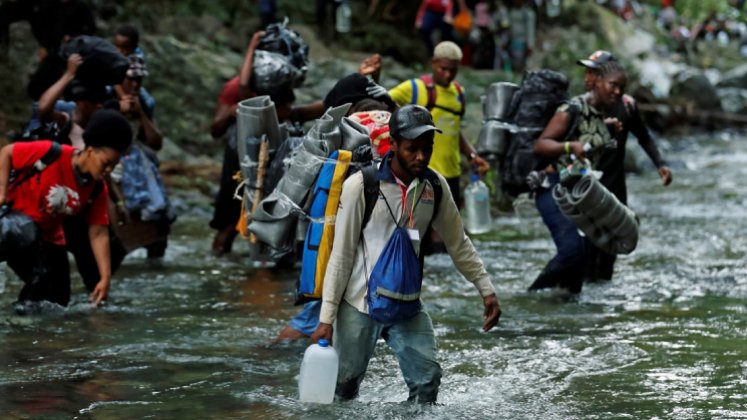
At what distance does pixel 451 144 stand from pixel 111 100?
2.91 meters

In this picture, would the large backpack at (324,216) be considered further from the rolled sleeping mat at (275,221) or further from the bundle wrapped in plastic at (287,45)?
the bundle wrapped in plastic at (287,45)

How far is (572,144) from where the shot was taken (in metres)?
9.20

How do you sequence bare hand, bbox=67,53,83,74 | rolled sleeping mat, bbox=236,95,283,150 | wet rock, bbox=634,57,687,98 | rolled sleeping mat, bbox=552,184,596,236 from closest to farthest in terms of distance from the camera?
rolled sleeping mat, bbox=236,95,283,150 < bare hand, bbox=67,53,83,74 < rolled sleeping mat, bbox=552,184,596,236 < wet rock, bbox=634,57,687,98

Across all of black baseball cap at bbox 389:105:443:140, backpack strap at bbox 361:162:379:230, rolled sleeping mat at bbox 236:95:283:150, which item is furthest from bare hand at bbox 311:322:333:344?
rolled sleeping mat at bbox 236:95:283:150

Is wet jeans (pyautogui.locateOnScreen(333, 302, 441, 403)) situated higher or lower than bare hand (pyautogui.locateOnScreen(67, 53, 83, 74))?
lower

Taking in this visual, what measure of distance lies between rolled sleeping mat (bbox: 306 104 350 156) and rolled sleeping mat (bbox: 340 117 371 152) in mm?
51

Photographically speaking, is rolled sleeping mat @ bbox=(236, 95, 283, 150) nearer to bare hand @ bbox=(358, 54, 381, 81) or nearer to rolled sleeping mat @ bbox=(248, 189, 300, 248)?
bare hand @ bbox=(358, 54, 381, 81)

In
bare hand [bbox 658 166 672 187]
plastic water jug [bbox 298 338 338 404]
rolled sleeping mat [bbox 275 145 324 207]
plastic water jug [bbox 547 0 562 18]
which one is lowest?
plastic water jug [bbox 298 338 338 404]

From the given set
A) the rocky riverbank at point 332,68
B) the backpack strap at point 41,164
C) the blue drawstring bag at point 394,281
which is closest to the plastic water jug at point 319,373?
the blue drawstring bag at point 394,281

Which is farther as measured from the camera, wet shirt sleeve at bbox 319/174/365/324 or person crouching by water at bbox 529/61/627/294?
person crouching by water at bbox 529/61/627/294

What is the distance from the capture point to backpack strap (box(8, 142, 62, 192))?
26.4 ft

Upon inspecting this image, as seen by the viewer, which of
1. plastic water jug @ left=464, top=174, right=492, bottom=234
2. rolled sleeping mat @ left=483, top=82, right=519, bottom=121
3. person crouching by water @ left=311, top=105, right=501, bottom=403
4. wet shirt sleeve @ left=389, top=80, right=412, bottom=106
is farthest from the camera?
plastic water jug @ left=464, top=174, right=492, bottom=234

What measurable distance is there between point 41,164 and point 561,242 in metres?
3.88

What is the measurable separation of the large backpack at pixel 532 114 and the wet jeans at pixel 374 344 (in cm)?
376
